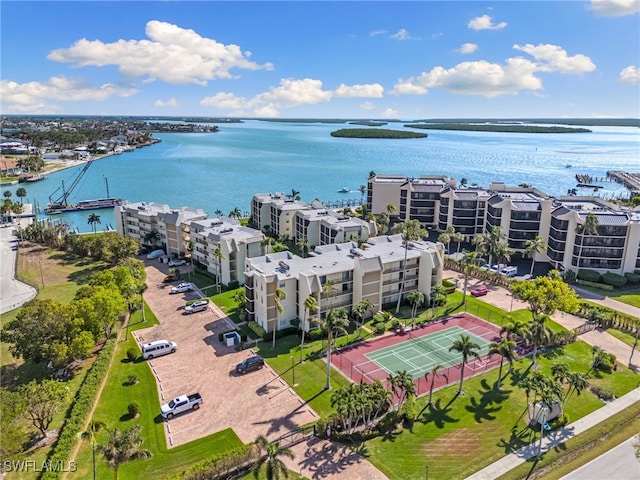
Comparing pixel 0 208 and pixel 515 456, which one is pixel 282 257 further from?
pixel 0 208

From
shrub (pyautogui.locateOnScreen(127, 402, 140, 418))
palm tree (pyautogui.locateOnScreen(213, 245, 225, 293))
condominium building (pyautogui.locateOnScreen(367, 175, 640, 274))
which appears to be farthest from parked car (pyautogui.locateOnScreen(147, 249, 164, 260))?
condominium building (pyautogui.locateOnScreen(367, 175, 640, 274))

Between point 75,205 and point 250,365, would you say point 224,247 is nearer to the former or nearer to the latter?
point 250,365

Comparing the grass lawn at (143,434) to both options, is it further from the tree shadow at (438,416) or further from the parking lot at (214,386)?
the tree shadow at (438,416)

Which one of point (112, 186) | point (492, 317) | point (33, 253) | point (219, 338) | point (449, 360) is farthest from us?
point (112, 186)

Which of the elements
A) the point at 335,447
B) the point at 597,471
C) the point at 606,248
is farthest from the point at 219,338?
the point at 606,248

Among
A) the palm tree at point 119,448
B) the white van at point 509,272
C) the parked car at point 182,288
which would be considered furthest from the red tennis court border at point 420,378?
the parked car at point 182,288
